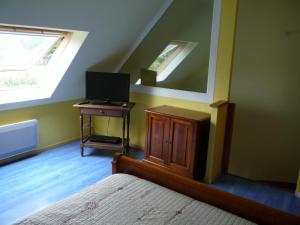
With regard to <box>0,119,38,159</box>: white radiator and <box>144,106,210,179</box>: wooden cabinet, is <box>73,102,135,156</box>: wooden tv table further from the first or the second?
<box>0,119,38,159</box>: white radiator

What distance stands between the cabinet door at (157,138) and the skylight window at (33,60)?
1325 mm

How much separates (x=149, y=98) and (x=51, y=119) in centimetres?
148

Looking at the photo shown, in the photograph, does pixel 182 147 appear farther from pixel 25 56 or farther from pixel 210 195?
pixel 25 56

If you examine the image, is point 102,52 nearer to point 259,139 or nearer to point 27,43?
point 27,43

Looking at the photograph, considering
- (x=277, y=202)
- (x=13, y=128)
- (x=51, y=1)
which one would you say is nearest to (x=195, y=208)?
(x=277, y=202)

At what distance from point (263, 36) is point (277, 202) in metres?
2.39

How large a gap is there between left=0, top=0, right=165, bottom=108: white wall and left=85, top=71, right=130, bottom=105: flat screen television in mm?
240

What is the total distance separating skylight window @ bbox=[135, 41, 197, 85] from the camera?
4301 millimetres

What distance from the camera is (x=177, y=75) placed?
4.55 meters

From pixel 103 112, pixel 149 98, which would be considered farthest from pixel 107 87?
pixel 149 98

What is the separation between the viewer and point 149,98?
12.9 ft

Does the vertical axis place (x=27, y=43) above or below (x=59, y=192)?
above

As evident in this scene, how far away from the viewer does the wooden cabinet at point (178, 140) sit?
3.01 m

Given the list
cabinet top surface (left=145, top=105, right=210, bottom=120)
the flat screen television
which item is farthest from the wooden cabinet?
the flat screen television
